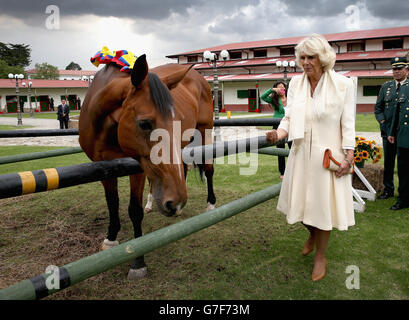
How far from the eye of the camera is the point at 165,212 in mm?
1765

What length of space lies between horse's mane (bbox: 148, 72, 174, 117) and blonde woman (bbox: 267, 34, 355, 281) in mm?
852

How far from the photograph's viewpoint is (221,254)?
316 cm

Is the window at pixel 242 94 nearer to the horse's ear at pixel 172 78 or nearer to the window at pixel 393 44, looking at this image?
the window at pixel 393 44

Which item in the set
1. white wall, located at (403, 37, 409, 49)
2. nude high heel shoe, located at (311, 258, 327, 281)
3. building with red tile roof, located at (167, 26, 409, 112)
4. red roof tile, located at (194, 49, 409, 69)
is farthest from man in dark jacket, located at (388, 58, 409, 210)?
white wall, located at (403, 37, 409, 49)

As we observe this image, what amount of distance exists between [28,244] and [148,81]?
2600 mm

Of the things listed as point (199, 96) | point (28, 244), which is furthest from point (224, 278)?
point (199, 96)

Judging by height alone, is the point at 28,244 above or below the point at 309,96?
below

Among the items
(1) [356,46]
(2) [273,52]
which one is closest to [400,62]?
(1) [356,46]

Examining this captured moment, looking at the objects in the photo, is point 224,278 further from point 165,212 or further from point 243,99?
point 243,99

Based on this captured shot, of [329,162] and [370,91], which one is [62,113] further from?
[370,91]

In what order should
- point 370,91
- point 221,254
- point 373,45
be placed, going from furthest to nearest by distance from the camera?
point 373,45, point 370,91, point 221,254

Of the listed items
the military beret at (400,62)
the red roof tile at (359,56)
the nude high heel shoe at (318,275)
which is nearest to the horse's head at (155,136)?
the nude high heel shoe at (318,275)

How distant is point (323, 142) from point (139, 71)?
1.47 m
